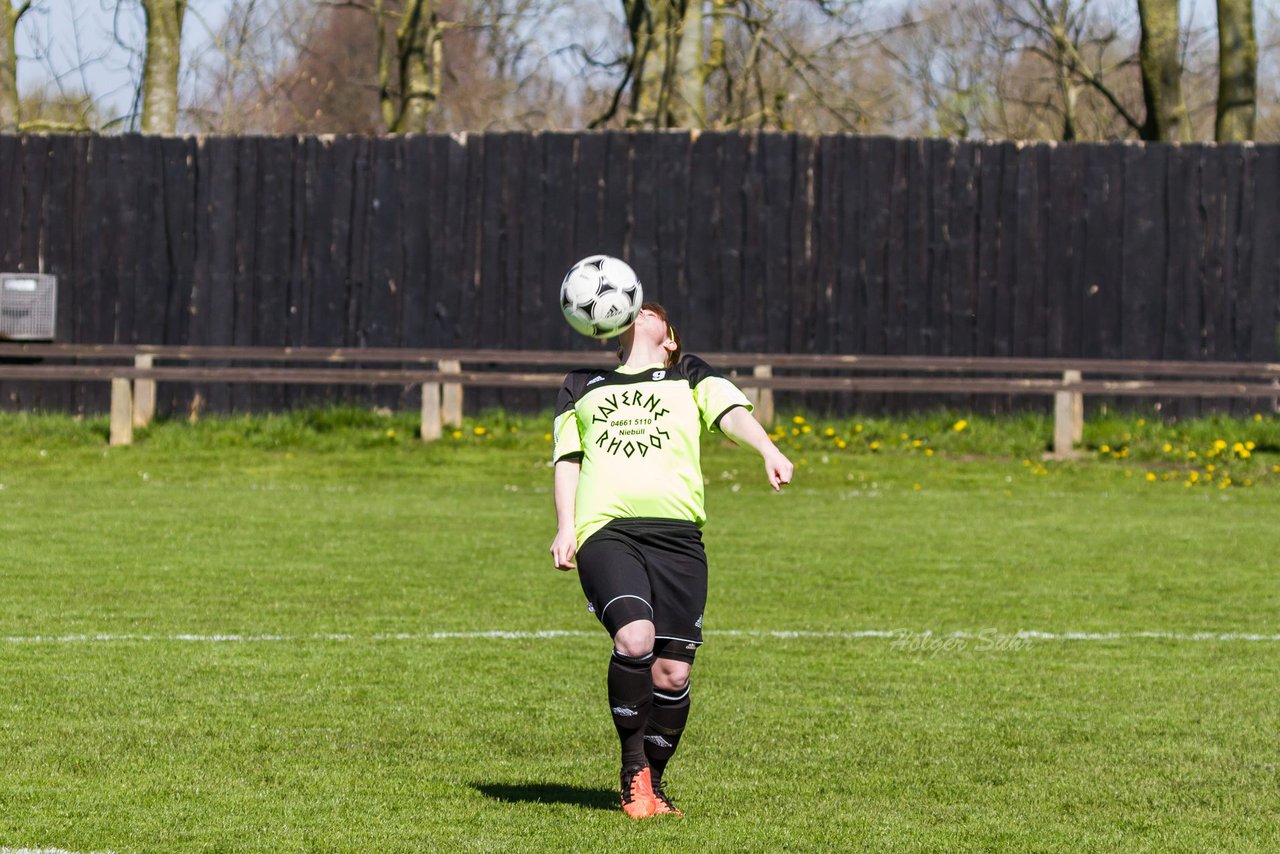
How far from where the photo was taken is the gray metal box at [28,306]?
22875 millimetres

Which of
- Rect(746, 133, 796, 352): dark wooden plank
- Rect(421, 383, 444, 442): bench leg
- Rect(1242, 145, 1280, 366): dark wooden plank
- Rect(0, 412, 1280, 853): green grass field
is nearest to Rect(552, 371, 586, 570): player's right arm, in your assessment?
Rect(0, 412, 1280, 853): green grass field

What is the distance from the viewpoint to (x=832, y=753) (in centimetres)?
706

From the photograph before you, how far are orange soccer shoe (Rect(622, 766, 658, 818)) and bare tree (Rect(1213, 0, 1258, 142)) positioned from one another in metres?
21.3

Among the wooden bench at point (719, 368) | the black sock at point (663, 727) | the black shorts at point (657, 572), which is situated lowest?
the black sock at point (663, 727)

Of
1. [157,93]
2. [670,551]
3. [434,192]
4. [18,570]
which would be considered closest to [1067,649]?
[670,551]

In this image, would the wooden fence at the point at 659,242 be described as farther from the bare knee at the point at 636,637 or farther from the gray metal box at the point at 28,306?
the bare knee at the point at 636,637

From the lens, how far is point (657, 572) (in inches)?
233

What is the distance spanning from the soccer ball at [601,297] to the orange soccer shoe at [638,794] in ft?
4.77

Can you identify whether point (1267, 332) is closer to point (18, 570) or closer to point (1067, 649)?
point (1067, 649)

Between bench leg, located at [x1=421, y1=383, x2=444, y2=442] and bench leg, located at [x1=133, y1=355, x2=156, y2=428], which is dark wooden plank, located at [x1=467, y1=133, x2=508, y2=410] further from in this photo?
bench leg, located at [x1=133, y1=355, x2=156, y2=428]

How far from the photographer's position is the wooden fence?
22.5 metres

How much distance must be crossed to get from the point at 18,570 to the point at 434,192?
38.3 ft

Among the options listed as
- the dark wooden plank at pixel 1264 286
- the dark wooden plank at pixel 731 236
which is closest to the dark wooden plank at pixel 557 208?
the dark wooden plank at pixel 731 236

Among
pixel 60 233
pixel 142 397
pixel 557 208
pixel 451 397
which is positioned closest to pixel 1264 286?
pixel 557 208
